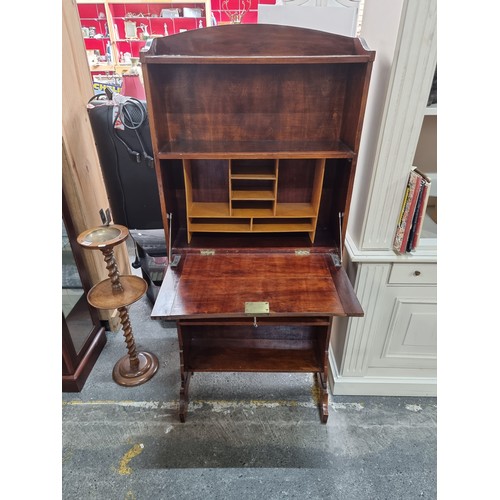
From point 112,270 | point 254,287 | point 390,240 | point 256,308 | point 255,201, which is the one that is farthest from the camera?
point 112,270

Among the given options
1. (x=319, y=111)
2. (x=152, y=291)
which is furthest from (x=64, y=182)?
(x=319, y=111)

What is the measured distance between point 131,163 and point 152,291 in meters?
0.90

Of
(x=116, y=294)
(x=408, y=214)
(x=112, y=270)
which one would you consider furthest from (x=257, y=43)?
(x=116, y=294)

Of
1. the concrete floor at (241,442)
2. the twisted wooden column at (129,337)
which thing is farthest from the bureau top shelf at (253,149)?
the concrete floor at (241,442)

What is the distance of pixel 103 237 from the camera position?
5.01 feet

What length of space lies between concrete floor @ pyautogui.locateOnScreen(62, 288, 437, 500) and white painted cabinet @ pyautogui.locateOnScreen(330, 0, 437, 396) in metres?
0.18

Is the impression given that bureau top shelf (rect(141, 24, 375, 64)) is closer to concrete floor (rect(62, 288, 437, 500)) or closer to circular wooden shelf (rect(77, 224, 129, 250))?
circular wooden shelf (rect(77, 224, 129, 250))

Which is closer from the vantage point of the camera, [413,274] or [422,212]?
[422,212]

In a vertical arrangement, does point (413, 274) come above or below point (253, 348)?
above

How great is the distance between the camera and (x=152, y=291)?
2.30 metres

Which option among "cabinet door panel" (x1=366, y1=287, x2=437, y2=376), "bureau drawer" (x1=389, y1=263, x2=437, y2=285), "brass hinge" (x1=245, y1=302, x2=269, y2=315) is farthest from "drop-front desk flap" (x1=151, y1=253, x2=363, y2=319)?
"cabinet door panel" (x1=366, y1=287, x2=437, y2=376)

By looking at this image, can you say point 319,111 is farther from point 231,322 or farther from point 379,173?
point 231,322

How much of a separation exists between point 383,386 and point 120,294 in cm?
145

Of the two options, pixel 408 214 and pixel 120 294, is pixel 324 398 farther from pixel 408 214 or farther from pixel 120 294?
pixel 120 294
